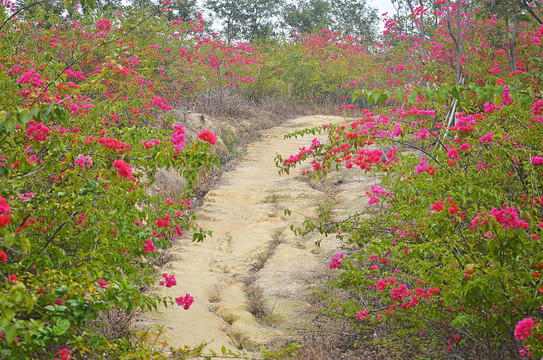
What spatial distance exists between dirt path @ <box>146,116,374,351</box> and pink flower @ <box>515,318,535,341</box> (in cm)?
140

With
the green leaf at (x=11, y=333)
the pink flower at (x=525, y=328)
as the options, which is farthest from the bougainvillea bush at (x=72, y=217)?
the pink flower at (x=525, y=328)

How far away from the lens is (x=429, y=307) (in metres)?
2.81

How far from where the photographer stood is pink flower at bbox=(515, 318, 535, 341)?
1.85 m

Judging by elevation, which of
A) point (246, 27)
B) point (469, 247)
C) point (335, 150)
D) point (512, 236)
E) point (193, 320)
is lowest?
point (193, 320)

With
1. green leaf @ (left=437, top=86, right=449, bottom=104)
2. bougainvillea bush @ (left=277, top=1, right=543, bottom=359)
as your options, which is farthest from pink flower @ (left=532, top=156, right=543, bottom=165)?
green leaf @ (left=437, top=86, right=449, bottom=104)

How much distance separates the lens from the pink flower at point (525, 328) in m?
1.85

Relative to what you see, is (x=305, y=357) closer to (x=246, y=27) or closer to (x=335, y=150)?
(x=335, y=150)

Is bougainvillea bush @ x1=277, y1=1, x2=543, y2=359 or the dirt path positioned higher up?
bougainvillea bush @ x1=277, y1=1, x2=543, y2=359

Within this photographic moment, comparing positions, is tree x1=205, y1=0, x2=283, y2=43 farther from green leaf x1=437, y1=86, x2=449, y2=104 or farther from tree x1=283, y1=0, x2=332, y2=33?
green leaf x1=437, y1=86, x2=449, y2=104

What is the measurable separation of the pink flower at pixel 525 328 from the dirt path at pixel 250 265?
4.60 feet

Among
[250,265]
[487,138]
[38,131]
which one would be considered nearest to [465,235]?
[487,138]

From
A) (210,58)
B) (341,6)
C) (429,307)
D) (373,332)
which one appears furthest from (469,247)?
(341,6)

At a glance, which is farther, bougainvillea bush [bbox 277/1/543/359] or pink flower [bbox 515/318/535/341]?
bougainvillea bush [bbox 277/1/543/359]

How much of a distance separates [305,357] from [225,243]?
250 centimetres
